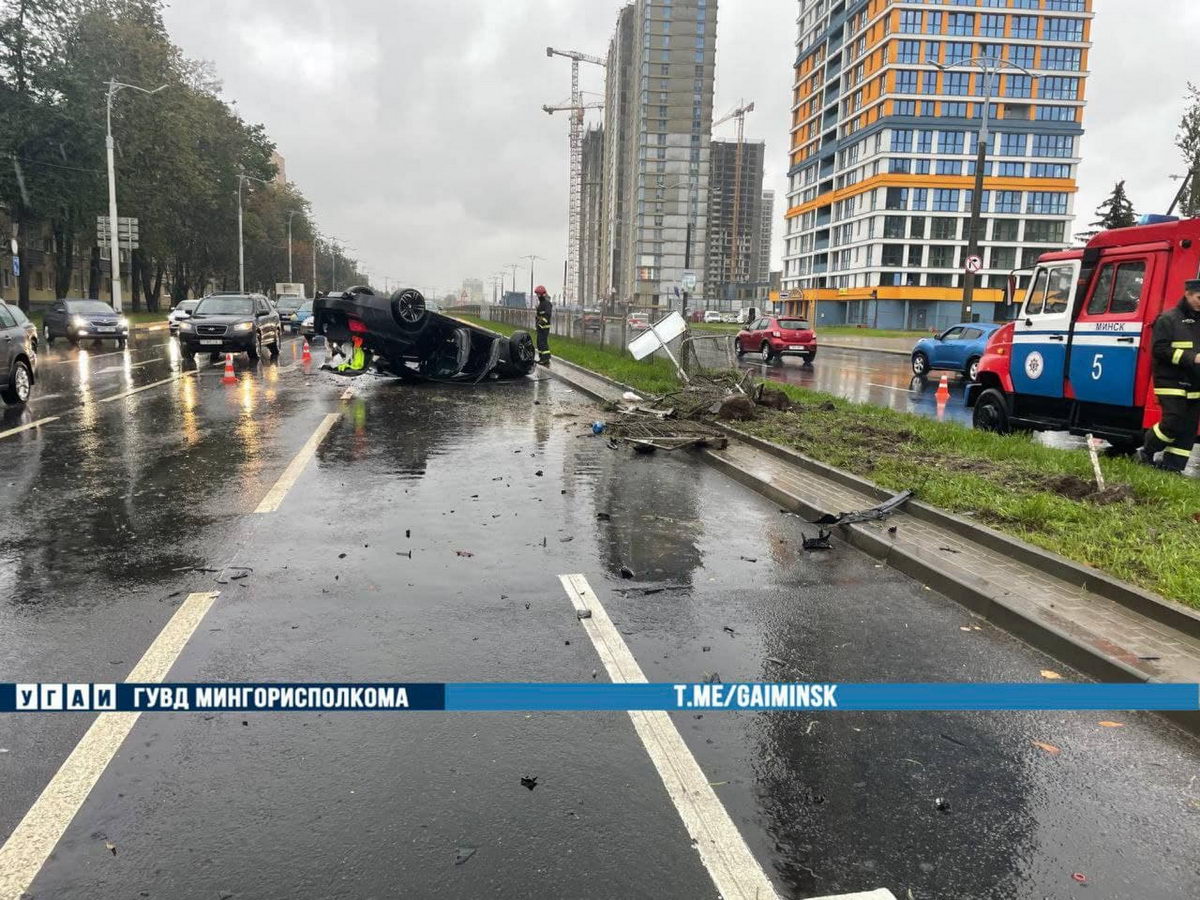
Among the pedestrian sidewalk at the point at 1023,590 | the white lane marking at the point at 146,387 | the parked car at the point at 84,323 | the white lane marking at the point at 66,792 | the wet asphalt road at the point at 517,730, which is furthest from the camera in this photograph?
the parked car at the point at 84,323

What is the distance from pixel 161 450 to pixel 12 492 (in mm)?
2320

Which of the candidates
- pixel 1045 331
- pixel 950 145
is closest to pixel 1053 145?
pixel 950 145

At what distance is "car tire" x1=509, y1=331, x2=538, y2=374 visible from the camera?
65.5 ft

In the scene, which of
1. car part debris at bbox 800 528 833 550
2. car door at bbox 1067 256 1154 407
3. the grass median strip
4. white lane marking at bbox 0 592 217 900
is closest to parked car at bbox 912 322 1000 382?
the grass median strip

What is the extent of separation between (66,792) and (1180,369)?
9.16 m

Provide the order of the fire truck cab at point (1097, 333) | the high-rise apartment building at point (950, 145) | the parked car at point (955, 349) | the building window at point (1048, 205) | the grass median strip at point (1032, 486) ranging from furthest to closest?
the building window at point (1048, 205) < the high-rise apartment building at point (950, 145) < the parked car at point (955, 349) < the fire truck cab at point (1097, 333) < the grass median strip at point (1032, 486)

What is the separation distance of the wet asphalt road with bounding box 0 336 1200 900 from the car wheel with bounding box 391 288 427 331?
8.99 m

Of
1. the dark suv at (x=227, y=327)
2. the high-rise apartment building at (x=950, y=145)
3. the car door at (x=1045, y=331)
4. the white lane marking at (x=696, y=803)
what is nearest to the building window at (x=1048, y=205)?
the high-rise apartment building at (x=950, y=145)

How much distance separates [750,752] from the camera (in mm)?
3619

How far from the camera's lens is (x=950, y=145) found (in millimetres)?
92188

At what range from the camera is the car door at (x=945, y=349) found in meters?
23.1

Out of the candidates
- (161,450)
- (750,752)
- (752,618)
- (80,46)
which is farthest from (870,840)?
(80,46)

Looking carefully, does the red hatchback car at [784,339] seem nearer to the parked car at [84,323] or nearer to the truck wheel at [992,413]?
the truck wheel at [992,413]

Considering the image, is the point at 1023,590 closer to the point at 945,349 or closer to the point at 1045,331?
the point at 1045,331
